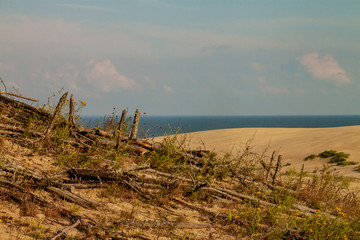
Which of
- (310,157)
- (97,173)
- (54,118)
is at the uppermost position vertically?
(54,118)

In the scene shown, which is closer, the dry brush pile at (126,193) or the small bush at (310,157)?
the dry brush pile at (126,193)

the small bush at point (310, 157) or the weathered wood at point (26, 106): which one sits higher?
the weathered wood at point (26, 106)

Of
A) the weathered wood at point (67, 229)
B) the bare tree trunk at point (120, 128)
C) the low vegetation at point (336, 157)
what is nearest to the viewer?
the weathered wood at point (67, 229)

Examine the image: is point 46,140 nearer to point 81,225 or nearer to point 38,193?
point 38,193

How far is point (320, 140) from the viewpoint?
25.8 meters

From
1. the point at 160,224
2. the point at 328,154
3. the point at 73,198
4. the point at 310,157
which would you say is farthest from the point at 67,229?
the point at 328,154

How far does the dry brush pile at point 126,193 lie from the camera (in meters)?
4.91

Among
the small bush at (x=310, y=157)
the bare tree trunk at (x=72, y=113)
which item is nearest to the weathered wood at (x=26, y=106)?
the bare tree trunk at (x=72, y=113)

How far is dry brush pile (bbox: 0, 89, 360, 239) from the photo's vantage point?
4914mm

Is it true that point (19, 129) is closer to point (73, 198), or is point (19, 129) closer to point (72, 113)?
point (72, 113)

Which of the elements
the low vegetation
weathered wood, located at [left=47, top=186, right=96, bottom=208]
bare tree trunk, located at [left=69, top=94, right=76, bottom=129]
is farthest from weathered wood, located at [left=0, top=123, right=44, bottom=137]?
the low vegetation

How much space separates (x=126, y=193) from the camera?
606 cm

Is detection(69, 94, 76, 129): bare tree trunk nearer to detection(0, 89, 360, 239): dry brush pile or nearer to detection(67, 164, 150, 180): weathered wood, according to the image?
detection(0, 89, 360, 239): dry brush pile

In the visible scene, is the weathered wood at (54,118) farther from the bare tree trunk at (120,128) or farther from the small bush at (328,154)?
the small bush at (328,154)
